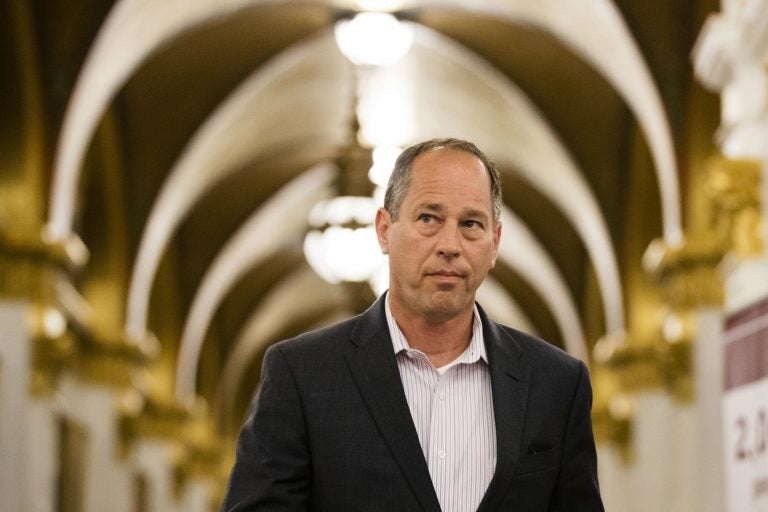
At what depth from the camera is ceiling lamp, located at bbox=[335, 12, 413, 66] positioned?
1588 cm

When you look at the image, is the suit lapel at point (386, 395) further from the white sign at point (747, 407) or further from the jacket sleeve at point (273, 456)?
the white sign at point (747, 407)

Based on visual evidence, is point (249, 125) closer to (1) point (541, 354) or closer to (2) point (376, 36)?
(2) point (376, 36)

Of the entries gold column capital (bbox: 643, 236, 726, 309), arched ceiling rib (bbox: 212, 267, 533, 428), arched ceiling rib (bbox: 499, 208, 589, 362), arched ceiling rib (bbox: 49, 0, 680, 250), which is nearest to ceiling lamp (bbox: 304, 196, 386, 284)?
arched ceiling rib (bbox: 49, 0, 680, 250)

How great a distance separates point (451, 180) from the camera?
2766mm

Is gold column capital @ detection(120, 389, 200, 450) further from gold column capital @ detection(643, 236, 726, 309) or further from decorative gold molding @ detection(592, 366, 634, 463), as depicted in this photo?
gold column capital @ detection(643, 236, 726, 309)

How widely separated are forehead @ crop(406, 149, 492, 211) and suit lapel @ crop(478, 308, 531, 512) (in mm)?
265

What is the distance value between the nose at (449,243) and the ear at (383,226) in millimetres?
192

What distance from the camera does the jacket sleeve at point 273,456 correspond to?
270 cm

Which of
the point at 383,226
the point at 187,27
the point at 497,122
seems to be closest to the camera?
the point at 383,226

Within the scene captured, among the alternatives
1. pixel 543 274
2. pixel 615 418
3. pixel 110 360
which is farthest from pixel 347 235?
pixel 543 274

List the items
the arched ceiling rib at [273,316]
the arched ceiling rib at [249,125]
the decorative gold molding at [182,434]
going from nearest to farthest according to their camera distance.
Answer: the arched ceiling rib at [249,125]
the decorative gold molding at [182,434]
the arched ceiling rib at [273,316]

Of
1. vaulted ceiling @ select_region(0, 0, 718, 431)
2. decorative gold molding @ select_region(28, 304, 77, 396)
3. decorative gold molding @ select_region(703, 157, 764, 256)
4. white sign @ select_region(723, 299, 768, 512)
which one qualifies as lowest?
white sign @ select_region(723, 299, 768, 512)

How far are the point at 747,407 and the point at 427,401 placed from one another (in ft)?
12.7

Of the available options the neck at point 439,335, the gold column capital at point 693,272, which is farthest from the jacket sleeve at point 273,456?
the gold column capital at point 693,272
